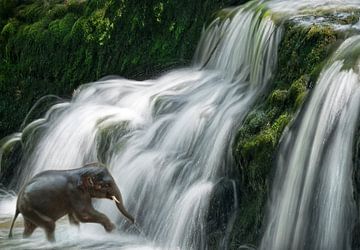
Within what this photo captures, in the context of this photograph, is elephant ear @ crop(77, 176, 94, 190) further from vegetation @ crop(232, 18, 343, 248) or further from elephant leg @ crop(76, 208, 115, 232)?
vegetation @ crop(232, 18, 343, 248)

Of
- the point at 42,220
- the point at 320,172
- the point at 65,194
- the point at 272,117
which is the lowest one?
the point at 42,220

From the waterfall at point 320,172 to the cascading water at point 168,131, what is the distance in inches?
33.0

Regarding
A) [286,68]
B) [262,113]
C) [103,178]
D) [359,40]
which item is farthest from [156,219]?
[359,40]

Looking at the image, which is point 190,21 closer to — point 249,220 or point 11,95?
point 11,95

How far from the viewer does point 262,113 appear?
712 cm

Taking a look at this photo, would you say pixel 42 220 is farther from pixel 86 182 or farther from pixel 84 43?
pixel 84 43

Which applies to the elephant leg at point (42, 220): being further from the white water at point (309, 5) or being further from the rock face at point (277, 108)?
the white water at point (309, 5)

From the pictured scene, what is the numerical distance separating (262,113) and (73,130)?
9.77 feet

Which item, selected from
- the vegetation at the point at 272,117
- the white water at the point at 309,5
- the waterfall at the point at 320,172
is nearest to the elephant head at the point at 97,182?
the vegetation at the point at 272,117

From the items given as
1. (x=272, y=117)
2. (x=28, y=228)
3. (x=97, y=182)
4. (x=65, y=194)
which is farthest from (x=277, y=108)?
(x=28, y=228)

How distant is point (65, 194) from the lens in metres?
6.68

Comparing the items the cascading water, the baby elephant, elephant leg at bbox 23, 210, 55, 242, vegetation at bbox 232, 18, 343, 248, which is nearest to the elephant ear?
the baby elephant

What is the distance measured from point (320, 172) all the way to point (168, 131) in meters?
2.58

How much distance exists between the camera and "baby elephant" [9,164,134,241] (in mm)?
6645
